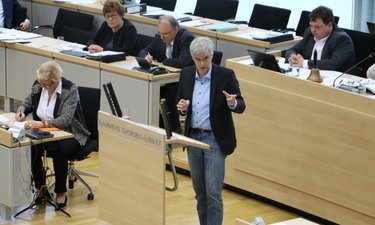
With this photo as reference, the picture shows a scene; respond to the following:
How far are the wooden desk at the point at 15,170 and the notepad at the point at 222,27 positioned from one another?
138 inches

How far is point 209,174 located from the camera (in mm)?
6879

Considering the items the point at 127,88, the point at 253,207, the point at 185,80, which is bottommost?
the point at 253,207

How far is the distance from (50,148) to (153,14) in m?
4.13

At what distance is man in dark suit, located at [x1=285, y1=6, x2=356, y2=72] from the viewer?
8.57 metres

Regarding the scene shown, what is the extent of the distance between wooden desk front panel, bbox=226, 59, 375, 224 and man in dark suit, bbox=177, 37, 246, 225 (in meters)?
1.07

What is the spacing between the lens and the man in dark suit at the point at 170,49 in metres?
9.72

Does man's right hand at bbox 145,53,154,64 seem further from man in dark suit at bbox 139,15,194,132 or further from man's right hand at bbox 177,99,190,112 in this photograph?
man's right hand at bbox 177,99,190,112

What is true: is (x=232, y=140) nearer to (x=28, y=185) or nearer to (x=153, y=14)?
(x=28, y=185)

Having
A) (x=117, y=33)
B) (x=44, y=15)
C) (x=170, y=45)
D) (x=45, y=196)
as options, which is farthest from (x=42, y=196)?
(x=44, y=15)

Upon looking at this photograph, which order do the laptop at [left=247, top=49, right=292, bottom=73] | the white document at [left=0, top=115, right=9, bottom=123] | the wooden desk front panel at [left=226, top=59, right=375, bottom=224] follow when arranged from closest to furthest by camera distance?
the wooden desk front panel at [left=226, top=59, right=375, bottom=224], the laptop at [left=247, top=49, right=292, bottom=73], the white document at [left=0, top=115, right=9, bottom=123]

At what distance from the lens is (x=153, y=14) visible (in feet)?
38.9

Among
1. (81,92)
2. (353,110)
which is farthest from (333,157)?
(81,92)

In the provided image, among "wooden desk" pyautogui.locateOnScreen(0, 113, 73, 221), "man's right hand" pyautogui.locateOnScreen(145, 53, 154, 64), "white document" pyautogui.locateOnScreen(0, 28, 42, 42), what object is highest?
"man's right hand" pyautogui.locateOnScreen(145, 53, 154, 64)

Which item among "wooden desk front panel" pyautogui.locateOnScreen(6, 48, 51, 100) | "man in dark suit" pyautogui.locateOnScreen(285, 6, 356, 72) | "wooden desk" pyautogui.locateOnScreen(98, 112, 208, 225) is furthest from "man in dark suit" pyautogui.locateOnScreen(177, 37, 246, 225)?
"wooden desk front panel" pyautogui.locateOnScreen(6, 48, 51, 100)
